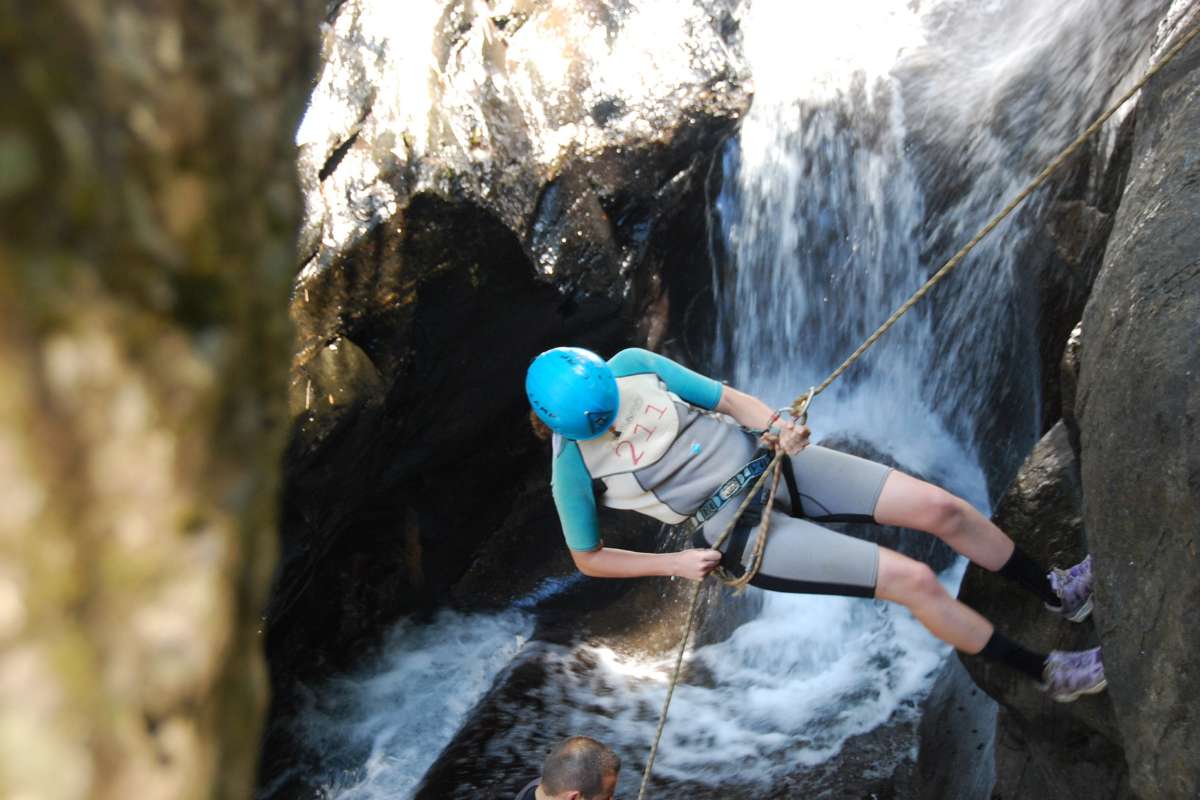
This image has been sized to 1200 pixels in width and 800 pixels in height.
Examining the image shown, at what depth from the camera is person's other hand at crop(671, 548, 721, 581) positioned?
3289 millimetres

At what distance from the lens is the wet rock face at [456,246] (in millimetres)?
5238

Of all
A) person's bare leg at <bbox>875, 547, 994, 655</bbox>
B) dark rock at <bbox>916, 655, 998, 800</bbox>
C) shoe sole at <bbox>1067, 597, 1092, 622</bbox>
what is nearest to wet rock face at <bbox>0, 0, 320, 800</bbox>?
person's bare leg at <bbox>875, 547, 994, 655</bbox>

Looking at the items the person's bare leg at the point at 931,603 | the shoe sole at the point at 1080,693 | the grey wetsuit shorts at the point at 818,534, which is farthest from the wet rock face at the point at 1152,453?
the grey wetsuit shorts at the point at 818,534

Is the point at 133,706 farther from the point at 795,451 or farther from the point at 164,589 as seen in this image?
the point at 795,451

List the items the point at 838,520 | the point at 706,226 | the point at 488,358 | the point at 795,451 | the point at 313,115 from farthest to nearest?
the point at 706,226
the point at 488,358
the point at 313,115
the point at 838,520
the point at 795,451

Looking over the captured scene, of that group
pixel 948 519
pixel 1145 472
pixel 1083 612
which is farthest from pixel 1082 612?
pixel 1145 472

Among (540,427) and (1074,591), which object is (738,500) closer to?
(540,427)

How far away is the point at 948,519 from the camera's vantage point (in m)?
3.49

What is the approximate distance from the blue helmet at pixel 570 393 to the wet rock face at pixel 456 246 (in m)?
1.97

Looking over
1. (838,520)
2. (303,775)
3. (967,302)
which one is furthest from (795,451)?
(303,775)

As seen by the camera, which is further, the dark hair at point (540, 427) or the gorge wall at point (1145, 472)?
the dark hair at point (540, 427)

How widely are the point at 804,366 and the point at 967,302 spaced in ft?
4.58

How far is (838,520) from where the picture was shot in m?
3.71

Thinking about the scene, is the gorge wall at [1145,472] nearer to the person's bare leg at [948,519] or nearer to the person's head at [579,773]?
the person's bare leg at [948,519]
